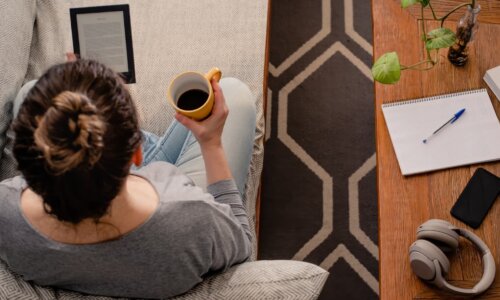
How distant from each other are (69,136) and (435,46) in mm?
788

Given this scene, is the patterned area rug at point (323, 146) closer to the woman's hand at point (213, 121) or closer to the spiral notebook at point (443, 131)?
the spiral notebook at point (443, 131)

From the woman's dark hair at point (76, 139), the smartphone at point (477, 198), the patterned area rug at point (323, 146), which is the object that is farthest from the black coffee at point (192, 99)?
the patterned area rug at point (323, 146)

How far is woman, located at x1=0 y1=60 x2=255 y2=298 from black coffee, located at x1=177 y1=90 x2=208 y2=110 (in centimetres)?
4

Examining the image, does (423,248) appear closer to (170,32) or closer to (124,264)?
(124,264)

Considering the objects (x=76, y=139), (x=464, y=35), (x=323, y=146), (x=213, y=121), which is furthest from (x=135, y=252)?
(x=323, y=146)

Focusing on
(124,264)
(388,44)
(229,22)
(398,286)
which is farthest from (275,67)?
(124,264)

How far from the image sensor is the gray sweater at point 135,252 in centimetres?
74

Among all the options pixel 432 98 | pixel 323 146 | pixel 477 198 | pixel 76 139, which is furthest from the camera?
pixel 323 146

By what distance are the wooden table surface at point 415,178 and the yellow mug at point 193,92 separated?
40cm

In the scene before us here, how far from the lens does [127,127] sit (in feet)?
2.22

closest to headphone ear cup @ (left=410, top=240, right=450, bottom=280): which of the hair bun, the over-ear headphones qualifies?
the over-ear headphones

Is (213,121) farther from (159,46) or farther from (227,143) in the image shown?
(159,46)

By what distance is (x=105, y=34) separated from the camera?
1.25 m

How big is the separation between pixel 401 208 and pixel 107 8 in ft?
2.85
